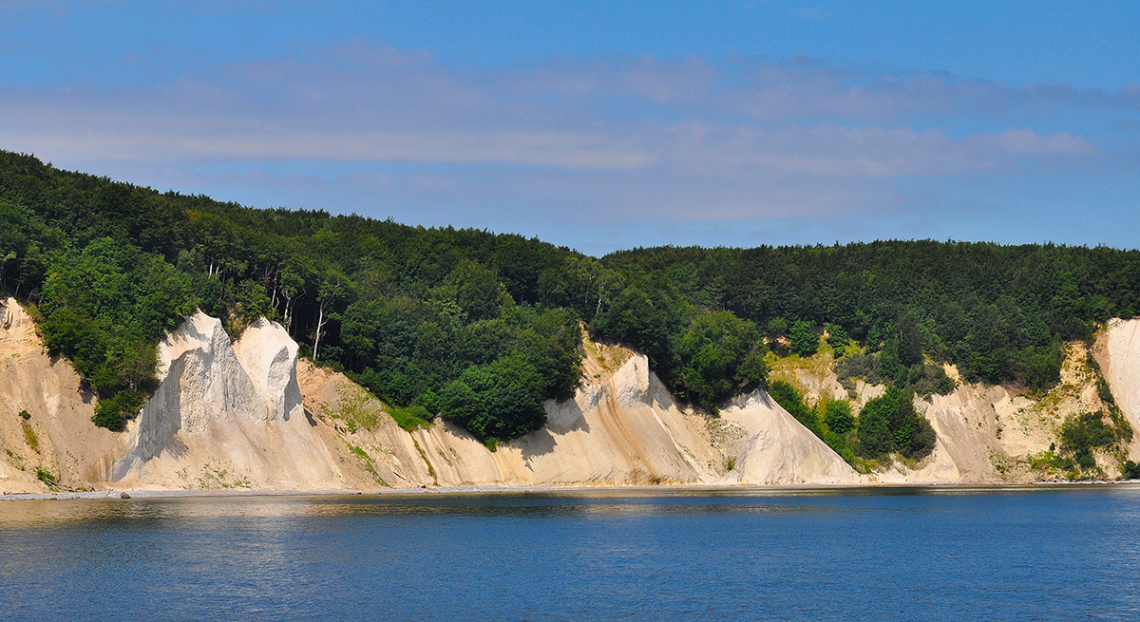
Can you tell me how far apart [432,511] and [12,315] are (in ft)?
107

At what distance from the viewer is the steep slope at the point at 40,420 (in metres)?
77.9

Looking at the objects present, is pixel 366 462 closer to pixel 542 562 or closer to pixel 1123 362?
pixel 542 562

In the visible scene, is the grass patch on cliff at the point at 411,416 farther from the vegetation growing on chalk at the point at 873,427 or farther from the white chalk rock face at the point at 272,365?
the vegetation growing on chalk at the point at 873,427

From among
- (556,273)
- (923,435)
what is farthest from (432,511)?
(923,435)

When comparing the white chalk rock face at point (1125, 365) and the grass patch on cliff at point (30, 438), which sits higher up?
the white chalk rock face at point (1125, 365)

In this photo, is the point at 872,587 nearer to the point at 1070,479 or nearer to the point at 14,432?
the point at 14,432

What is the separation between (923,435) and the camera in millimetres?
142500

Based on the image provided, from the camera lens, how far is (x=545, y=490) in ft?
373

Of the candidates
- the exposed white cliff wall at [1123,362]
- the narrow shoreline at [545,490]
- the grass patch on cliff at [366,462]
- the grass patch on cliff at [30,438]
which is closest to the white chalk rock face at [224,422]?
the narrow shoreline at [545,490]

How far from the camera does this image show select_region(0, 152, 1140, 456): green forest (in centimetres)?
9044

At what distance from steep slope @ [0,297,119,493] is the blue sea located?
3.13m

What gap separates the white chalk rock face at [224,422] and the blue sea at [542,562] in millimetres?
4653

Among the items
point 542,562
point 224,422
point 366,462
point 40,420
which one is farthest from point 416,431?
point 542,562

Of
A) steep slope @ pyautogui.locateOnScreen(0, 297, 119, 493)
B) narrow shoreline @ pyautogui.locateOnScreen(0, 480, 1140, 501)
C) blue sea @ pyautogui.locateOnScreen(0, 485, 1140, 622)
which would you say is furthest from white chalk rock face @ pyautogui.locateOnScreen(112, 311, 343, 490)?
blue sea @ pyautogui.locateOnScreen(0, 485, 1140, 622)
